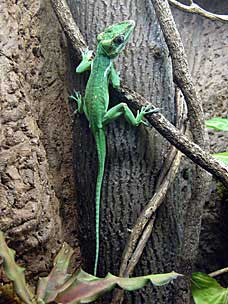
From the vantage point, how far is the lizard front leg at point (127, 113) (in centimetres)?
200

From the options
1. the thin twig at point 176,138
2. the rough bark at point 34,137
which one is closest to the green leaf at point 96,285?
the rough bark at point 34,137

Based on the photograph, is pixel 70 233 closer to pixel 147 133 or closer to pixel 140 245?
pixel 140 245

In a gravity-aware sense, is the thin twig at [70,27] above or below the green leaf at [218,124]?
above

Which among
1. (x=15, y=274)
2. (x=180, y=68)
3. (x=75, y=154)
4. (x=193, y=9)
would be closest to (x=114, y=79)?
(x=180, y=68)

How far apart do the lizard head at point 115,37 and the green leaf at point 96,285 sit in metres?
0.92

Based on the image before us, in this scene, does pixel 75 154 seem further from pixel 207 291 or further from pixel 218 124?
pixel 207 291

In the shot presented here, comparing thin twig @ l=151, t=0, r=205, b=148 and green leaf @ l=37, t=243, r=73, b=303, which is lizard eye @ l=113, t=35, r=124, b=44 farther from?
green leaf @ l=37, t=243, r=73, b=303

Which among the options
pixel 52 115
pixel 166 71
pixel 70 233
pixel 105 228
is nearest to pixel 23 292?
pixel 105 228

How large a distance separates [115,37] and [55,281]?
3.18 feet

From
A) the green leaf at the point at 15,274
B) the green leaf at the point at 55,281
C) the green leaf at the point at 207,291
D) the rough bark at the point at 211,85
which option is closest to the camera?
the green leaf at the point at 15,274

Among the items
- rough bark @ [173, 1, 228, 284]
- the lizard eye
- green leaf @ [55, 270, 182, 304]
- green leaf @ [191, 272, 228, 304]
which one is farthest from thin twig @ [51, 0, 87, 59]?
green leaf @ [191, 272, 228, 304]

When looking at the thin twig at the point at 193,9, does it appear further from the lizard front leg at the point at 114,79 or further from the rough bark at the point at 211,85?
the lizard front leg at the point at 114,79

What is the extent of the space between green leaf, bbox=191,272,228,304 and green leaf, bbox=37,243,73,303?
0.68m

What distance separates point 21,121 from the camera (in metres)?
1.97
